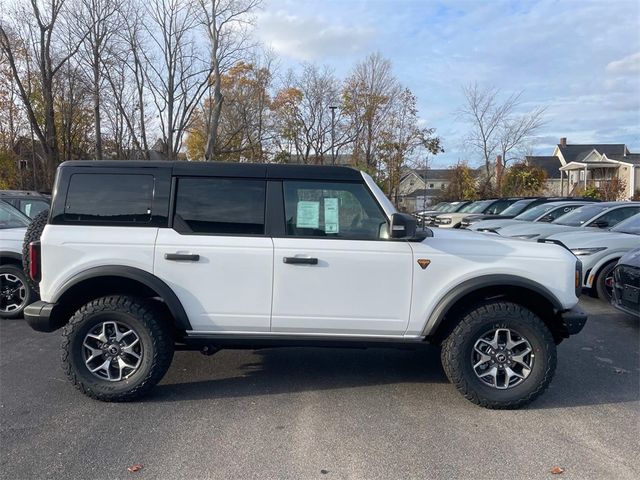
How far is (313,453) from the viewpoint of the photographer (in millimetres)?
3355

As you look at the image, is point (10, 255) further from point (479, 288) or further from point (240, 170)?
point (479, 288)

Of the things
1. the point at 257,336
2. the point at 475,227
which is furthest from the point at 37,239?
the point at 475,227

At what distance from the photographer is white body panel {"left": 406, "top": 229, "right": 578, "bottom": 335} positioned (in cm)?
405

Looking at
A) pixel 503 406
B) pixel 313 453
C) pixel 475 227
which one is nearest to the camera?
pixel 313 453

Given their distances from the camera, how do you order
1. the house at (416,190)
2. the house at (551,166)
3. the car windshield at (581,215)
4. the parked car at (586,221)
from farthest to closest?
the house at (551,166) < the house at (416,190) < the car windshield at (581,215) < the parked car at (586,221)

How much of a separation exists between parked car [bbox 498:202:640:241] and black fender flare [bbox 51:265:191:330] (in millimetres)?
7389

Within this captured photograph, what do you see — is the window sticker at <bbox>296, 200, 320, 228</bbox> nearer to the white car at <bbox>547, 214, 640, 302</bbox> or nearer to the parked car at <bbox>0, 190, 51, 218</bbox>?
the white car at <bbox>547, 214, 640, 302</bbox>

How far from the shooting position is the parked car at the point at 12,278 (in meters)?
6.59

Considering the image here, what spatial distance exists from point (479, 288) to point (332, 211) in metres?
1.32

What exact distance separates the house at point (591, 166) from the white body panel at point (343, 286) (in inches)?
1553

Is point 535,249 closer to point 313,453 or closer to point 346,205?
point 346,205

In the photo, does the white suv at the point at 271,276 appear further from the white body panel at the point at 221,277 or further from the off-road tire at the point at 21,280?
the off-road tire at the point at 21,280

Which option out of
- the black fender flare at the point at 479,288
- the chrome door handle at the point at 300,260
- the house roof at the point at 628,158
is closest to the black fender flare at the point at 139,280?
the chrome door handle at the point at 300,260

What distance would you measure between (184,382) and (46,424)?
1.18 m
